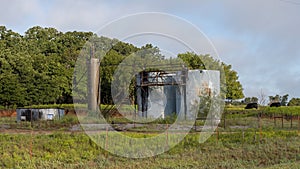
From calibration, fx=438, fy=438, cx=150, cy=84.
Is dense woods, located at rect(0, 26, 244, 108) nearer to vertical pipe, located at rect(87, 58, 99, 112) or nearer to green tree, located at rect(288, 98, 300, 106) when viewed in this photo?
vertical pipe, located at rect(87, 58, 99, 112)

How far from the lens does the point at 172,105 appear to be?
36.8 m

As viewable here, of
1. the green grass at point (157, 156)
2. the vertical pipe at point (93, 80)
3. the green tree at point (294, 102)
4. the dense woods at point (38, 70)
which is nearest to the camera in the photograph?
the green grass at point (157, 156)

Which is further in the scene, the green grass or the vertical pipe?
the vertical pipe

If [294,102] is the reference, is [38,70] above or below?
above

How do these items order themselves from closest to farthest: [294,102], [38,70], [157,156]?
[157,156]
[38,70]
[294,102]

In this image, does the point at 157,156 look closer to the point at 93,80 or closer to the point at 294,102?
the point at 93,80

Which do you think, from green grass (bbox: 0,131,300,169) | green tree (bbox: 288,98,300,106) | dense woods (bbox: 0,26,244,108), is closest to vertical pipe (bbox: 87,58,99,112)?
dense woods (bbox: 0,26,244,108)

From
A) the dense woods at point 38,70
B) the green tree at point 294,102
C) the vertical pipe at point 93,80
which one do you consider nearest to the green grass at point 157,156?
the vertical pipe at point 93,80

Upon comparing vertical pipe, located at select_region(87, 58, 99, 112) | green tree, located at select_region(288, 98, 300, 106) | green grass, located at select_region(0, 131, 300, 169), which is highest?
vertical pipe, located at select_region(87, 58, 99, 112)

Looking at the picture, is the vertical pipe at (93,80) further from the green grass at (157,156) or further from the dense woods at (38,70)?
the green grass at (157,156)

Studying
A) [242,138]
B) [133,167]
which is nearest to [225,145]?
[242,138]

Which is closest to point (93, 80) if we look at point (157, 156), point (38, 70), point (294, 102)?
point (157, 156)

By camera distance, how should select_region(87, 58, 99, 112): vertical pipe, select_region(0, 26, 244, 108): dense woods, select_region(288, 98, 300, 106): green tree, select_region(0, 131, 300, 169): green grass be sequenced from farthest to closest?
select_region(288, 98, 300, 106): green tree
select_region(0, 26, 244, 108): dense woods
select_region(87, 58, 99, 112): vertical pipe
select_region(0, 131, 300, 169): green grass

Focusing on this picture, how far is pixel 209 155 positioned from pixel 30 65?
35.9 m
